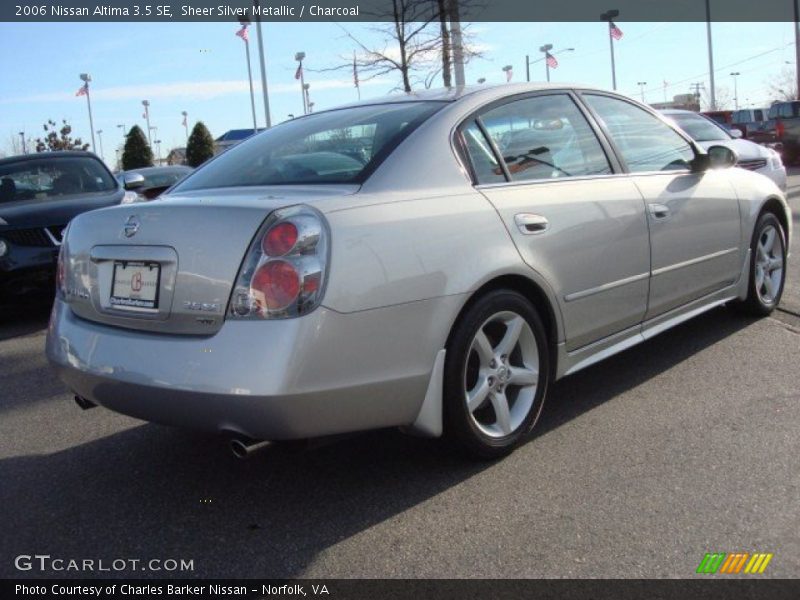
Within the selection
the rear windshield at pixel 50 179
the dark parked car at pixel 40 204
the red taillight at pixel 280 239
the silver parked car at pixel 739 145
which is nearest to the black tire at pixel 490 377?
the red taillight at pixel 280 239

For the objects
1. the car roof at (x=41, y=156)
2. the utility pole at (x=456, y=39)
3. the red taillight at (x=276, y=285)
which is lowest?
the red taillight at (x=276, y=285)

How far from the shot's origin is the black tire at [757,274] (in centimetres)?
509

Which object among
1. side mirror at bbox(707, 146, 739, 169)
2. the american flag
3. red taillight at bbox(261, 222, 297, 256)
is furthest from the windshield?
the american flag

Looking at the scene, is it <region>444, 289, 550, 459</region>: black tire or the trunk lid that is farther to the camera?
<region>444, 289, 550, 459</region>: black tire

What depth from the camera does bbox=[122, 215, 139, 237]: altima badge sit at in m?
3.01

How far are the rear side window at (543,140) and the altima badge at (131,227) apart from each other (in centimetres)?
138

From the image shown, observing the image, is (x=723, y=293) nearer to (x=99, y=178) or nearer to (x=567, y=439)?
(x=567, y=439)

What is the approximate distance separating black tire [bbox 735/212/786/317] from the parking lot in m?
0.93

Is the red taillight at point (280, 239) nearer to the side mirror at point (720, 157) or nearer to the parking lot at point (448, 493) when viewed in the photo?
the parking lot at point (448, 493)

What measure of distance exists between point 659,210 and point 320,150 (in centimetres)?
177

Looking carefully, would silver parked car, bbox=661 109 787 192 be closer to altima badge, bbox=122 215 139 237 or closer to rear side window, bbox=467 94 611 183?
rear side window, bbox=467 94 611 183

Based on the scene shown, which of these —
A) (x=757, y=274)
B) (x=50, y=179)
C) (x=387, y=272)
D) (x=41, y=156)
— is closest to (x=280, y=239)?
(x=387, y=272)

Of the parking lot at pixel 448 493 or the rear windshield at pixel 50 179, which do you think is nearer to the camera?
the parking lot at pixel 448 493

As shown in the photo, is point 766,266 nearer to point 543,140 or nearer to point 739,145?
point 543,140
